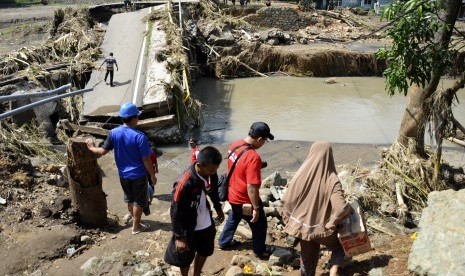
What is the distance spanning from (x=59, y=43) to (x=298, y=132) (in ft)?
27.2

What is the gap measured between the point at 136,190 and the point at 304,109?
10.6 m

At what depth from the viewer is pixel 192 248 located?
11.9ft

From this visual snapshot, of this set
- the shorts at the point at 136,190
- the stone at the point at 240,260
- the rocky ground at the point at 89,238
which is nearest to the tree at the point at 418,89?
the rocky ground at the point at 89,238

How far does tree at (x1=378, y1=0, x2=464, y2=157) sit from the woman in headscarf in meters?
2.11

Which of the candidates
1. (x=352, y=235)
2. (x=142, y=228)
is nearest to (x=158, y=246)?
(x=142, y=228)

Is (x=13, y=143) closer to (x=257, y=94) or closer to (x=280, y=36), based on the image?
(x=257, y=94)

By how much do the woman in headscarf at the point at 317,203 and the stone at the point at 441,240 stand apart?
1.97ft

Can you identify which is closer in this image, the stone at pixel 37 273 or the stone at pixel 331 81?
the stone at pixel 37 273

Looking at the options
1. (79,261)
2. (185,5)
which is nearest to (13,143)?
(79,261)

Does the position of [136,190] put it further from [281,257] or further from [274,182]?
[274,182]

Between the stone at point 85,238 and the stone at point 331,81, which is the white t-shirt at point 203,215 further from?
the stone at point 331,81

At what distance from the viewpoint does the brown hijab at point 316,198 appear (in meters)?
3.44

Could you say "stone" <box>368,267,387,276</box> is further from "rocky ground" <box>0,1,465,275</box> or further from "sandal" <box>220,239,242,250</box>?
"sandal" <box>220,239,242,250</box>

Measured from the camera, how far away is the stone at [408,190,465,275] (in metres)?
2.88
